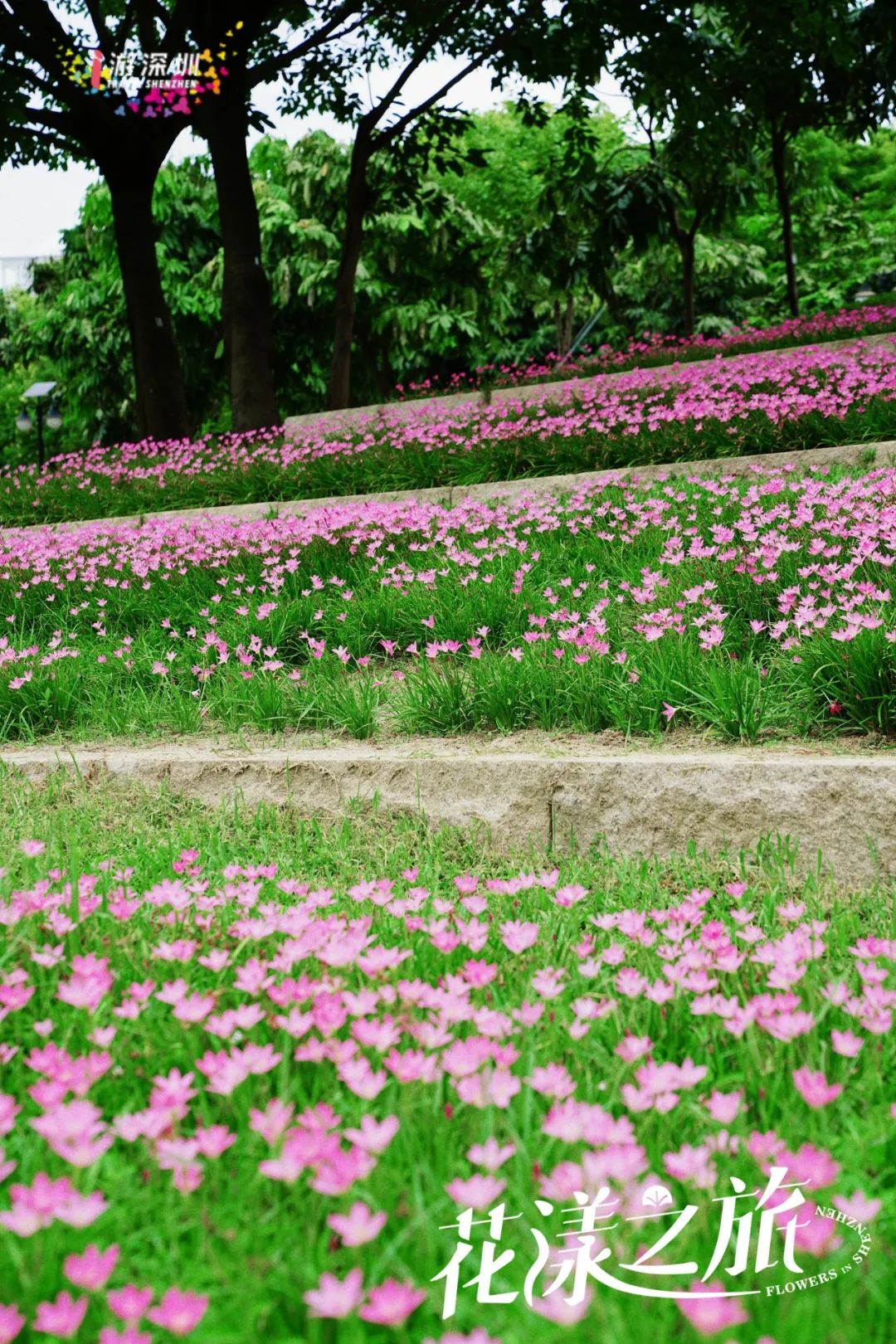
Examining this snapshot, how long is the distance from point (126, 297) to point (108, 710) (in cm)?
1184

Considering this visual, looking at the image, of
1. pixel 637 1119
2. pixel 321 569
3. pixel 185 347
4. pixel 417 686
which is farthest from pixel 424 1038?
pixel 185 347

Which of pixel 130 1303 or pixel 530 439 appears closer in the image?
pixel 130 1303

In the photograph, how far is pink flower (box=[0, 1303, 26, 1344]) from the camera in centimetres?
104

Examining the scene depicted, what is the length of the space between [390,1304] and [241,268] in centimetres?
1369

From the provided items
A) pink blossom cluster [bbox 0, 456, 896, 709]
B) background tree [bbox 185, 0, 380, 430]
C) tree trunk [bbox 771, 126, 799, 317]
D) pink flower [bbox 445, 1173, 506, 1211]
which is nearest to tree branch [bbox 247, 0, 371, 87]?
background tree [bbox 185, 0, 380, 430]

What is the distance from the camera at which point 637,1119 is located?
5.10 ft

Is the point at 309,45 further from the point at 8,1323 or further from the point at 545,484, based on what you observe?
the point at 8,1323

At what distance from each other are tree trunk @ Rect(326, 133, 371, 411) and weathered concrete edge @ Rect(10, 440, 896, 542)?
23.1 ft

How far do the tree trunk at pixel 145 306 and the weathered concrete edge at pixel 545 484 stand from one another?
5959mm

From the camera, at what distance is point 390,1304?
1024 millimetres

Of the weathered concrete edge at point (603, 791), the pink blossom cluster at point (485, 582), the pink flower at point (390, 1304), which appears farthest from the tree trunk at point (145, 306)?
the pink flower at point (390, 1304)

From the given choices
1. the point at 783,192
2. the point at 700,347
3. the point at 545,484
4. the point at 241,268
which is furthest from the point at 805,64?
the point at 545,484

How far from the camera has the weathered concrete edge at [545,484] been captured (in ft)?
20.5

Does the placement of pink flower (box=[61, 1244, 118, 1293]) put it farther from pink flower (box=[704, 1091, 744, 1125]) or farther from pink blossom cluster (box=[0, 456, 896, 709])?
pink blossom cluster (box=[0, 456, 896, 709])
